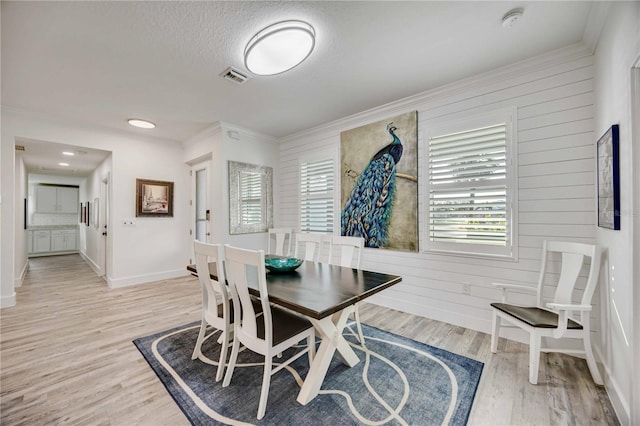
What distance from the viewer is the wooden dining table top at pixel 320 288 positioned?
1518 millimetres

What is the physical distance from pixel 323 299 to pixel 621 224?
1921mm

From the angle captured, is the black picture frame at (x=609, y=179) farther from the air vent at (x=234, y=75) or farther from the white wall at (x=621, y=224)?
the air vent at (x=234, y=75)

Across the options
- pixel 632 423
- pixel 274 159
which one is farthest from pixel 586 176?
pixel 274 159

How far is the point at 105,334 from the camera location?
8.77 feet

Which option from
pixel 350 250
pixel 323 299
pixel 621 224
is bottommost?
pixel 323 299

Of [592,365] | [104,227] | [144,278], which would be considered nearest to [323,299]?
[592,365]

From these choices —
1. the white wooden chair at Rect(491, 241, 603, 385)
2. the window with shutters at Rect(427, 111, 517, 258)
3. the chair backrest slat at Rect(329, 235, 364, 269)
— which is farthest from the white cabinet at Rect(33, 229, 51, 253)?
the white wooden chair at Rect(491, 241, 603, 385)

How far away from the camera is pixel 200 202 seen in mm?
5074

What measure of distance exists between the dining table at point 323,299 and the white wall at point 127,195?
10.1 ft

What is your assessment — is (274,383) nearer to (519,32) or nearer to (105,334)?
(105,334)

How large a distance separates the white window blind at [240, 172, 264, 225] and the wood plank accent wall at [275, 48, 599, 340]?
2.68 metres

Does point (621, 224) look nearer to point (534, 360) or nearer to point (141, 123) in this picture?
point (534, 360)

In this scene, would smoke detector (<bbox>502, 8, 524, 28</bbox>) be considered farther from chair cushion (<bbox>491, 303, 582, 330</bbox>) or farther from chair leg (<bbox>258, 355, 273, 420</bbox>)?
chair leg (<bbox>258, 355, 273, 420</bbox>)

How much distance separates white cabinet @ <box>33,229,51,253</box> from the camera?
7355 millimetres
